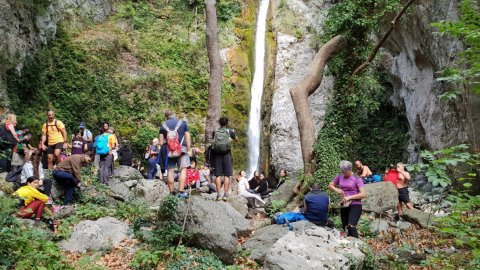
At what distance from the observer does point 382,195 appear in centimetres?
1069

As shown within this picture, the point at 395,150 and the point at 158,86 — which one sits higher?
the point at 158,86

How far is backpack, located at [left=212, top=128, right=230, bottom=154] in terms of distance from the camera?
8.55 metres

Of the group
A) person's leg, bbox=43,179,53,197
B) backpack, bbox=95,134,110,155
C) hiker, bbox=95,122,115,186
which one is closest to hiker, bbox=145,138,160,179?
hiker, bbox=95,122,115,186

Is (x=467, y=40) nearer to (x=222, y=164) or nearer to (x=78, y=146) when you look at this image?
(x=222, y=164)

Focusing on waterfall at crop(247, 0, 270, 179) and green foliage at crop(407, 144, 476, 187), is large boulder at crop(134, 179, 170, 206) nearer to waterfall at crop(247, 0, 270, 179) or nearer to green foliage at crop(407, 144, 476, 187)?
green foliage at crop(407, 144, 476, 187)

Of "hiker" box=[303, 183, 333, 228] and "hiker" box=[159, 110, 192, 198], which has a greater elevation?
"hiker" box=[159, 110, 192, 198]

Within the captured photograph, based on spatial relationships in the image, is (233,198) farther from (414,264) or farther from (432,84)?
(432,84)

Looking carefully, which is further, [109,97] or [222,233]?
[109,97]

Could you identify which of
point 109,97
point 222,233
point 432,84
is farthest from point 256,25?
point 222,233

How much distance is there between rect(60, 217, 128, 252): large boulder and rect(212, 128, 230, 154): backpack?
2253 mm

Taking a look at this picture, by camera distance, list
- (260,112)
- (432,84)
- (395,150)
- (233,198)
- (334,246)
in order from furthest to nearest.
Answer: (260,112), (395,150), (432,84), (233,198), (334,246)

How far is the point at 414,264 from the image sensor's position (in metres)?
7.15

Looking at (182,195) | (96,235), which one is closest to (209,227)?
(182,195)

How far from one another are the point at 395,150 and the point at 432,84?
4213mm
